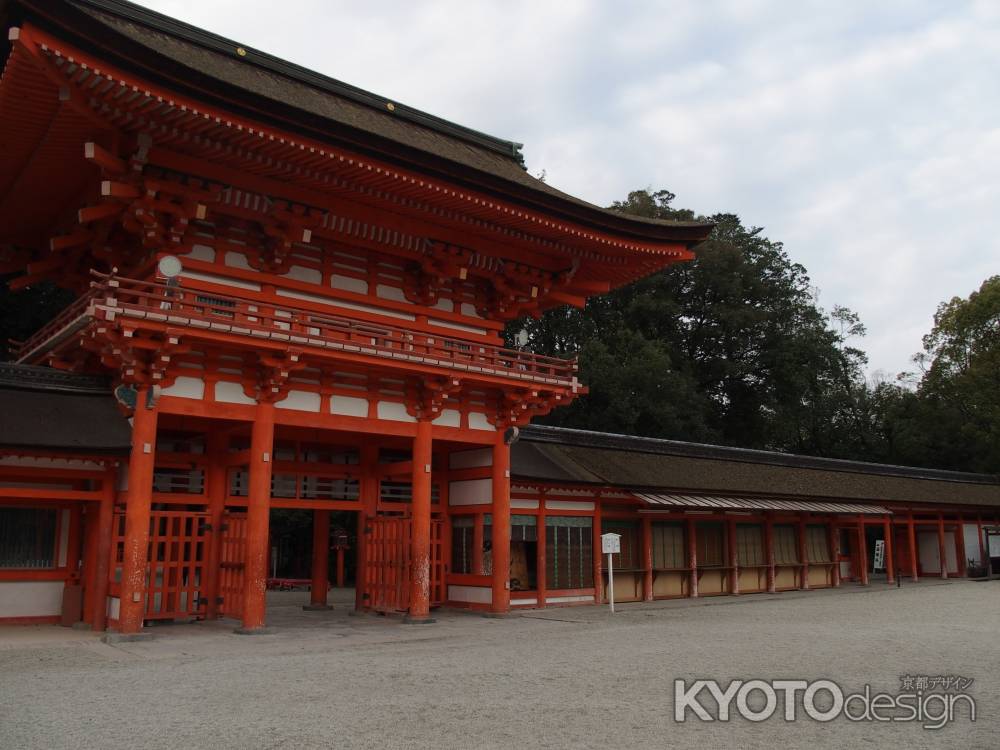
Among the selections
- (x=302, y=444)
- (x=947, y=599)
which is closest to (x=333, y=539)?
(x=302, y=444)

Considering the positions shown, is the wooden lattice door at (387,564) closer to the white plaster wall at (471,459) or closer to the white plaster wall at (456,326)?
the white plaster wall at (471,459)

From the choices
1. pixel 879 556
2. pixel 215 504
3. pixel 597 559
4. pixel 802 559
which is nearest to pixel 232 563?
pixel 215 504

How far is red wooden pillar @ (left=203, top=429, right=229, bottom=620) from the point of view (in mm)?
15516

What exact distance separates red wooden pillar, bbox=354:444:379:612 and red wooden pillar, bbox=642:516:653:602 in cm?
760

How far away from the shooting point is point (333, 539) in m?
33.9

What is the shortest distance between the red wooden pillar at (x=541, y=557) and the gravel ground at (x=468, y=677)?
2.02 meters

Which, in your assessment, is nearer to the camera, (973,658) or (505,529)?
(973,658)

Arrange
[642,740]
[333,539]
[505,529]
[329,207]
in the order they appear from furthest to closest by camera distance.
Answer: [333,539]
[505,529]
[329,207]
[642,740]

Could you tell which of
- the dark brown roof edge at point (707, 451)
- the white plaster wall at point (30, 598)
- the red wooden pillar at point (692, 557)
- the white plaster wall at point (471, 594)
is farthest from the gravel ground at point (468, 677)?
the dark brown roof edge at point (707, 451)

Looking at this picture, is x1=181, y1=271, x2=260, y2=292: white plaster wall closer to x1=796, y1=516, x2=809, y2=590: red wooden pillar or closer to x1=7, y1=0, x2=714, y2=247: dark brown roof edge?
x1=7, y1=0, x2=714, y2=247: dark brown roof edge

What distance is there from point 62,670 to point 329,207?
8.68 metres

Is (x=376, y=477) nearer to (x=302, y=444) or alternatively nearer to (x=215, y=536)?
(x=302, y=444)

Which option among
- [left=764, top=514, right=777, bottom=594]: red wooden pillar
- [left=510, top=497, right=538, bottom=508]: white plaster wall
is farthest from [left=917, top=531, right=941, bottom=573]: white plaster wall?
[left=510, top=497, right=538, bottom=508]: white plaster wall

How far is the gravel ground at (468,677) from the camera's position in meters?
6.94
